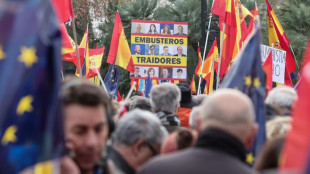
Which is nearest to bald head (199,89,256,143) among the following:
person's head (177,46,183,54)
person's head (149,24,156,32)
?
person's head (177,46,183,54)

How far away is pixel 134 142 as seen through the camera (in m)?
3.99

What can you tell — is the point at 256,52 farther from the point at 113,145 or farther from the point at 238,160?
the point at 238,160

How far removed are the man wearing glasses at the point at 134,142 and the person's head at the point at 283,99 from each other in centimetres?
198

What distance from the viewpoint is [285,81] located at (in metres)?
12.6

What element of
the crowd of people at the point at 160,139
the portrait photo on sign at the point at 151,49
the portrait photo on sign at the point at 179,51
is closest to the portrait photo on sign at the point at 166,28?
the portrait photo on sign at the point at 179,51

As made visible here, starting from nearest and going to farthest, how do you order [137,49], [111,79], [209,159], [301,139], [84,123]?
[301,139] → [209,159] → [84,123] → [111,79] → [137,49]

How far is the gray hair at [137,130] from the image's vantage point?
3984 mm

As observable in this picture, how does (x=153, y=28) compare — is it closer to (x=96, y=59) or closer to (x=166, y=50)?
(x=166, y=50)

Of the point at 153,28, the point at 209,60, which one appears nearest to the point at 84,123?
the point at 209,60

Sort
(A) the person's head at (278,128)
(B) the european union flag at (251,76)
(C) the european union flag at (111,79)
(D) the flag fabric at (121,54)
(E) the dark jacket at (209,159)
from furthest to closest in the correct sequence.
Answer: (C) the european union flag at (111,79) → (D) the flag fabric at (121,54) → (B) the european union flag at (251,76) → (A) the person's head at (278,128) → (E) the dark jacket at (209,159)

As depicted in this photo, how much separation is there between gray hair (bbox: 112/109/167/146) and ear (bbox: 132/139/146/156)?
2 centimetres

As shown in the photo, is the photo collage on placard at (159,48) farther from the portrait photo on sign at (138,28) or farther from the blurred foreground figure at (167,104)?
the blurred foreground figure at (167,104)

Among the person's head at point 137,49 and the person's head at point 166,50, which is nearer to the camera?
the person's head at point 137,49

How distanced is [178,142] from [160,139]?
6.6 inches
